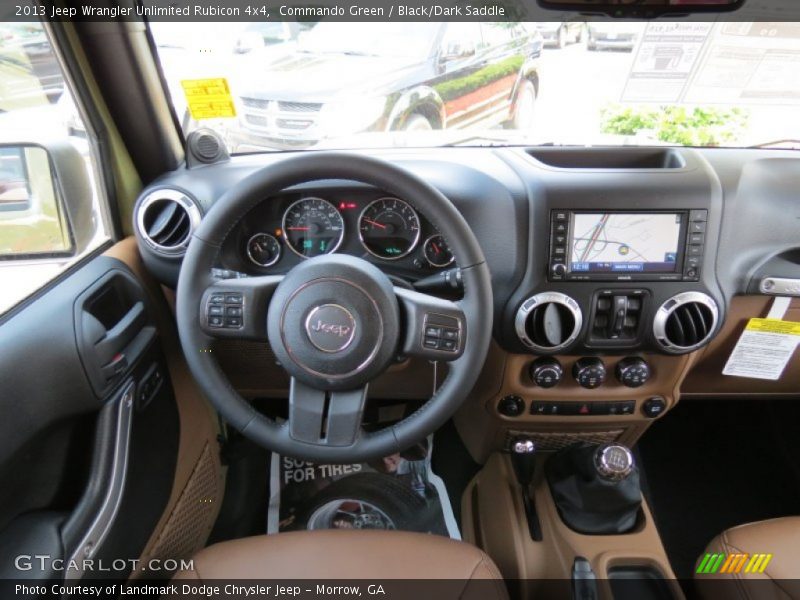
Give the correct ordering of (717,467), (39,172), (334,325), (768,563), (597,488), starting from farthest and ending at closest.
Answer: (717,467)
(597,488)
(39,172)
(768,563)
(334,325)

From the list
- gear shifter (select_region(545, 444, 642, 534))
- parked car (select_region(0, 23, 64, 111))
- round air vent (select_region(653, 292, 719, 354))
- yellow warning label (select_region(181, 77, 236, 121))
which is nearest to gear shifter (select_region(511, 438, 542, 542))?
gear shifter (select_region(545, 444, 642, 534))

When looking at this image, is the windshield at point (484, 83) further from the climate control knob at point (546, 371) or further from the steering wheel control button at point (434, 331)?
the steering wheel control button at point (434, 331)

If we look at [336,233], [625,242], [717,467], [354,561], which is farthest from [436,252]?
[717,467]

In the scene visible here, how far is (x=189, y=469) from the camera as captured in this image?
1621 millimetres

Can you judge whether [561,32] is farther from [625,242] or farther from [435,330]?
[435,330]

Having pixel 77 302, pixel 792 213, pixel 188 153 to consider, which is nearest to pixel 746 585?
pixel 792 213

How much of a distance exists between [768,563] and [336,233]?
1.18 metres

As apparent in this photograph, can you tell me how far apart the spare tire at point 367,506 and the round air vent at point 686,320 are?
3.09 ft

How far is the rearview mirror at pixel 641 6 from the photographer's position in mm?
1224

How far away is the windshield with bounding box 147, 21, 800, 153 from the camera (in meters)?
1.46

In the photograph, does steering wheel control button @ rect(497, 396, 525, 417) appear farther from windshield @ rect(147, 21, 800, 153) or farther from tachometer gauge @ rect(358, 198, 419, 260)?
windshield @ rect(147, 21, 800, 153)

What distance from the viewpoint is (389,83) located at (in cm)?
155

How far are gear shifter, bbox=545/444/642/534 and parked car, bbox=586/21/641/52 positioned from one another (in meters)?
1.05

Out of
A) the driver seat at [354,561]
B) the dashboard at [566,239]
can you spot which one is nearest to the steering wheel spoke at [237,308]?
the dashboard at [566,239]
